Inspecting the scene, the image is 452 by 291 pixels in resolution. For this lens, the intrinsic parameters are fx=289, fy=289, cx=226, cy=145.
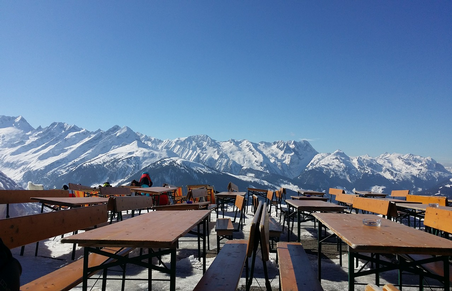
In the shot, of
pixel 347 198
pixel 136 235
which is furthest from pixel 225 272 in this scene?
pixel 347 198

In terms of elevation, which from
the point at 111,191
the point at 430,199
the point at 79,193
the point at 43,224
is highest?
the point at 43,224

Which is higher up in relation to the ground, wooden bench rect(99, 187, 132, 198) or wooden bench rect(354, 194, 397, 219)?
wooden bench rect(354, 194, 397, 219)

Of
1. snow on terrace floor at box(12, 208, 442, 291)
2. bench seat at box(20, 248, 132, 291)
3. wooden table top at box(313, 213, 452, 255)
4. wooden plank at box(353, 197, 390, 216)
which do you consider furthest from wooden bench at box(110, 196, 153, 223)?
wooden plank at box(353, 197, 390, 216)

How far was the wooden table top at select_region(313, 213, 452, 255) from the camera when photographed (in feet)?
6.88

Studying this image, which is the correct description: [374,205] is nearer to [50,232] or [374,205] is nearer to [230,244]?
[230,244]

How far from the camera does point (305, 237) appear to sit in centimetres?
722

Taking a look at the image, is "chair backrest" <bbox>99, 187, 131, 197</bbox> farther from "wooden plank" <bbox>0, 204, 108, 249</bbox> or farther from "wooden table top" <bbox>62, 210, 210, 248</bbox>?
"wooden table top" <bbox>62, 210, 210, 248</bbox>

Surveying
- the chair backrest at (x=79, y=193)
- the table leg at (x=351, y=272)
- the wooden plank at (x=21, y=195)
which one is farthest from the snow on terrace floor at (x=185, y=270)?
the chair backrest at (x=79, y=193)

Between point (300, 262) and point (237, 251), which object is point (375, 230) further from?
point (237, 251)

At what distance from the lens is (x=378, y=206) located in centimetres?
446

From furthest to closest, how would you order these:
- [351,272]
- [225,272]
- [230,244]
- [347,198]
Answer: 1. [347,198]
2. [230,244]
3. [225,272]
4. [351,272]

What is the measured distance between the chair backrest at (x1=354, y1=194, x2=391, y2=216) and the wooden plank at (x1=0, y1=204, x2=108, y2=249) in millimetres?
4069

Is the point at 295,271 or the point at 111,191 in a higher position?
the point at 111,191

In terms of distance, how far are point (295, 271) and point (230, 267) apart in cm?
68
